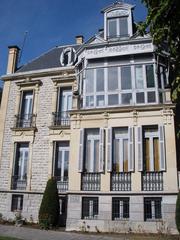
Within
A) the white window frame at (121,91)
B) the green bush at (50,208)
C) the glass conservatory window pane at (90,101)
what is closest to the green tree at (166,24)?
the white window frame at (121,91)

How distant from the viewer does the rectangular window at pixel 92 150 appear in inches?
585

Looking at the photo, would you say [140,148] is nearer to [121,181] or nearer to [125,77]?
[121,181]

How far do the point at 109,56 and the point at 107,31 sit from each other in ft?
5.94

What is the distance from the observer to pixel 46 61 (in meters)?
20.9

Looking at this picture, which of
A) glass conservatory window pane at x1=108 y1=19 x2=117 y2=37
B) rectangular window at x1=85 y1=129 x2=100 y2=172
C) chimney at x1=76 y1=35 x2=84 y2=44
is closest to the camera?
rectangular window at x1=85 y1=129 x2=100 y2=172

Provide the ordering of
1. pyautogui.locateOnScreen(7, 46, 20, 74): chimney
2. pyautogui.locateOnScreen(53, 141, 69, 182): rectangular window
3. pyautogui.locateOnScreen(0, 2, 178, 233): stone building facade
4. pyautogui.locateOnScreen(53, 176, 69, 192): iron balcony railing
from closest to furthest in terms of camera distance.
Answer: pyautogui.locateOnScreen(0, 2, 178, 233): stone building facade → pyautogui.locateOnScreen(53, 176, 69, 192): iron balcony railing → pyautogui.locateOnScreen(53, 141, 69, 182): rectangular window → pyautogui.locateOnScreen(7, 46, 20, 74): chimney

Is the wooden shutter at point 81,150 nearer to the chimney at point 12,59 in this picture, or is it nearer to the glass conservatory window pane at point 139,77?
the glass conservatory window pane at point 139,77

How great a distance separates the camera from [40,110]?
18.6 m

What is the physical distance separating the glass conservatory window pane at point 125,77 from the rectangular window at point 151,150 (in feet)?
7.98

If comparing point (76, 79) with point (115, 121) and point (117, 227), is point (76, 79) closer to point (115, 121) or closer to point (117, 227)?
point (115, 121)

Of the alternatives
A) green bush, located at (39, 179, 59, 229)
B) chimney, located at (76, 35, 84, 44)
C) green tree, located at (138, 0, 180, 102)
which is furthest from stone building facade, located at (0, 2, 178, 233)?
green tree, located at (138, 0, 180, 102)

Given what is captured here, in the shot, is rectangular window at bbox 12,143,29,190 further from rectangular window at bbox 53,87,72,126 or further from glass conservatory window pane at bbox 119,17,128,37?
glass conservatory window pane at bbox 119,17,128,37

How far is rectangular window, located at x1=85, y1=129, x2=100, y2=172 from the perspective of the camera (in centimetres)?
1487

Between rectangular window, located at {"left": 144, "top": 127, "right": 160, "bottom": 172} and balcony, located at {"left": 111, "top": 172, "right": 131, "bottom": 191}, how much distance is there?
0.94m
